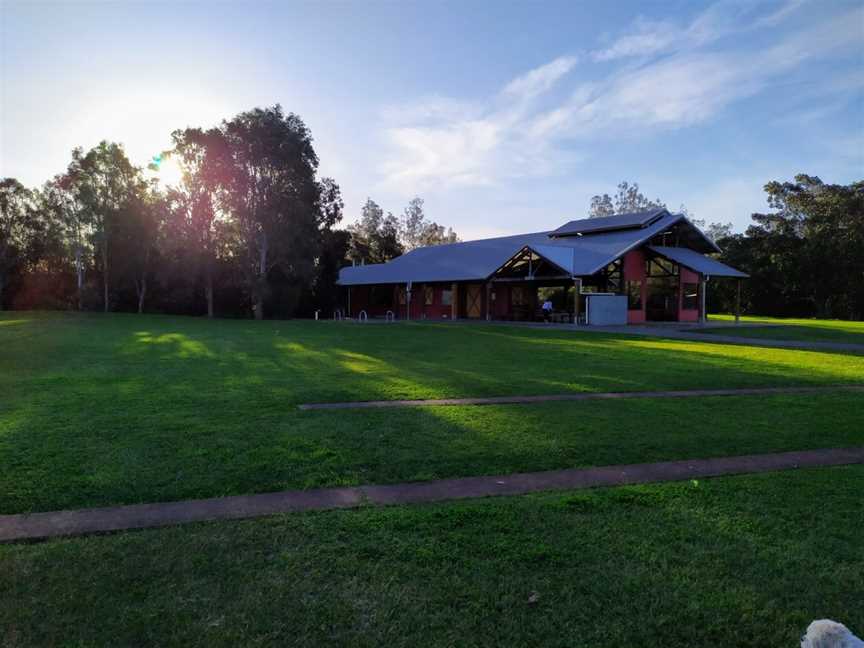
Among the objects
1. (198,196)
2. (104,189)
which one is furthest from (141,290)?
(198,196)

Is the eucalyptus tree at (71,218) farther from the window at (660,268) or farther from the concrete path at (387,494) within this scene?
the concrete path at (387,494)

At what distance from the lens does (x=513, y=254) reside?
31562 mm

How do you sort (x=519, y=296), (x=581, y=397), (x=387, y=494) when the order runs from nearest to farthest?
(x=387, y=494) < (x=581, y=397) < (x=519, y=296)

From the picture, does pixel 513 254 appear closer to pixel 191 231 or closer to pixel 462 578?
pixel 191 231

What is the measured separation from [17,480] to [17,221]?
46.3m

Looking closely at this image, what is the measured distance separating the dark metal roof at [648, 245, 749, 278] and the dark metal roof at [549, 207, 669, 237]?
165 centimetres

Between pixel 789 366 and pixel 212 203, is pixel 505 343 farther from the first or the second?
pixel 212 203

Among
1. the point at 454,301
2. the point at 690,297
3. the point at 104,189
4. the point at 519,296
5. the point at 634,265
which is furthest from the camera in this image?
the point at 104,189

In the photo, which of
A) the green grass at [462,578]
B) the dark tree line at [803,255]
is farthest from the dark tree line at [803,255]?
the green grass at [462,578]

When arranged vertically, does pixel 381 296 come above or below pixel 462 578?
above

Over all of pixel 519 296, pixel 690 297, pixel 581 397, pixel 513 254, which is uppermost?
pixel 513 254

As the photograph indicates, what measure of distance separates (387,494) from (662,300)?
97.2ft

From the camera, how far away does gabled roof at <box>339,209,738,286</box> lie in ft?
93.7

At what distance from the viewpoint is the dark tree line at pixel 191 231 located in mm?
35281
